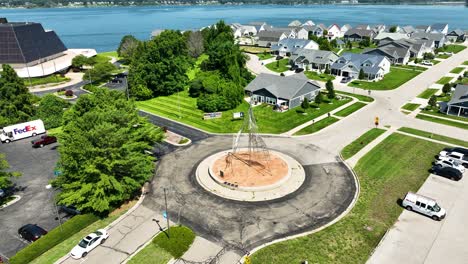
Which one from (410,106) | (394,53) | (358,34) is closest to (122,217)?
(410,106)

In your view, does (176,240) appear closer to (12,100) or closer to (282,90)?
(282,90)

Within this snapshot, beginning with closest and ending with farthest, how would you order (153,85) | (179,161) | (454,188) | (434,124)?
1. (454,188)
2. (179,161)
3. (434,124)
4. (153,85)

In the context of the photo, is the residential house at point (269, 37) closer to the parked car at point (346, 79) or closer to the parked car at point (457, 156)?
the parked car at point (346, 79)

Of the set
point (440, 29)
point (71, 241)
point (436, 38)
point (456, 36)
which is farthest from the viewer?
point (440, 29)

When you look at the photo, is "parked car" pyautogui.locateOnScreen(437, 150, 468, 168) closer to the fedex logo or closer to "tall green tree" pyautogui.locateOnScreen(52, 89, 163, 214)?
"tall green tree" pyautogui.locateOnScreen(52, 89, 163, 214)

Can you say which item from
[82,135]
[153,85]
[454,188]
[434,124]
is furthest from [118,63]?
[454,188]

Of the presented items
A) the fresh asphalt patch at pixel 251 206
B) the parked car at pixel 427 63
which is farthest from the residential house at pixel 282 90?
the parked car at pixel 427 63

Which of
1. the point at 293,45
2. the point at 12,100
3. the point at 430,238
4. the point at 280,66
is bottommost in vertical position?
the point at 430,238

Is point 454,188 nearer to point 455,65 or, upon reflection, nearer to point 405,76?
point 405,76
